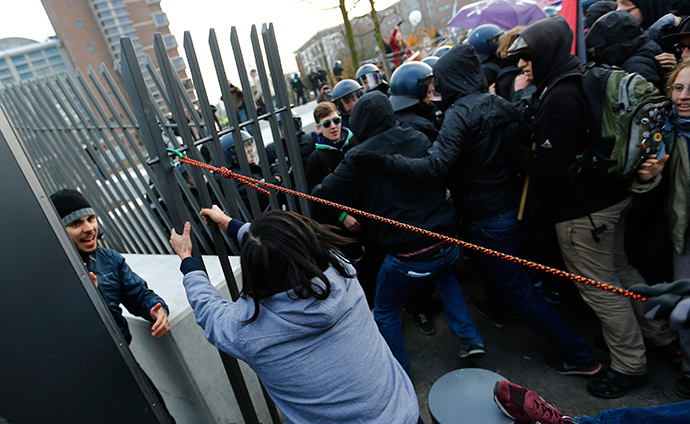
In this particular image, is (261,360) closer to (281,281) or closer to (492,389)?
(281,281)

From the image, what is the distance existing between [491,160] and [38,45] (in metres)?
70.0

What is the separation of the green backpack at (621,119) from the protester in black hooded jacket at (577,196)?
88mm

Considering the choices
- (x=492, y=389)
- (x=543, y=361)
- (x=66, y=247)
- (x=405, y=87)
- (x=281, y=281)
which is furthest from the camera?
(x=405, y=87)

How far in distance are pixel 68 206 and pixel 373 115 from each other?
69.3 inches

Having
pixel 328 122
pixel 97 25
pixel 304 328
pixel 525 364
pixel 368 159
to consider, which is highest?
pixel 97 25

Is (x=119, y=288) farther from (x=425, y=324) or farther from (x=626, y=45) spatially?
(x=626, y=45)

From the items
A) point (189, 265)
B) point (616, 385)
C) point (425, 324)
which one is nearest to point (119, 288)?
point (189, 265)

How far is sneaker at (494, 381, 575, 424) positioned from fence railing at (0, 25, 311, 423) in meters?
1.40

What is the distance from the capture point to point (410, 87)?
3324mm

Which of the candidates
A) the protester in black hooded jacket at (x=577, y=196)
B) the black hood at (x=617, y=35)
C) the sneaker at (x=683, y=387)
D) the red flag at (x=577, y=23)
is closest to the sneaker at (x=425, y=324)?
the protester in black hooded jacket at (x=577, y=196)

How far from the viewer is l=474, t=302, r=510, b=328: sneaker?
10.9 feet

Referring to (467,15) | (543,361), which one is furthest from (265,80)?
(467,15)

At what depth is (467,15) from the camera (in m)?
7.77

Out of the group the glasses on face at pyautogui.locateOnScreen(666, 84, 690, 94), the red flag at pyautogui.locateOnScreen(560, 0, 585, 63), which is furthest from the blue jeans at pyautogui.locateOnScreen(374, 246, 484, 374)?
the red flag at pyautogui.locateOnScreen(560, 0, 585, 63)
